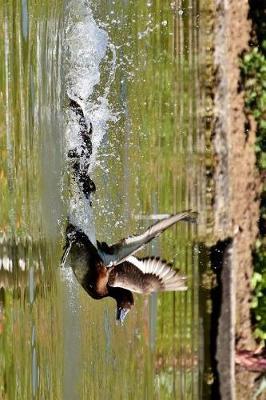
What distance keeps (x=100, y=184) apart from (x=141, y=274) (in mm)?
560

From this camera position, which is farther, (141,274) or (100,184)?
(100,184)

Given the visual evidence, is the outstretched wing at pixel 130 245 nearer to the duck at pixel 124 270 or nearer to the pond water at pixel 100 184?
the duck at pixel 124 270

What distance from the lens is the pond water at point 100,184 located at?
9.28 feet

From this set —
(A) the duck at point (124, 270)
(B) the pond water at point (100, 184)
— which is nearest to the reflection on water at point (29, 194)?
(B) the pond water at point (100, 184)

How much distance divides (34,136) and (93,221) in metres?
0.38

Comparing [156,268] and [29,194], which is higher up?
[29,194]

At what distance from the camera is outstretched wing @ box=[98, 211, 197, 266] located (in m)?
2.39

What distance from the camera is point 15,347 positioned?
301 cm

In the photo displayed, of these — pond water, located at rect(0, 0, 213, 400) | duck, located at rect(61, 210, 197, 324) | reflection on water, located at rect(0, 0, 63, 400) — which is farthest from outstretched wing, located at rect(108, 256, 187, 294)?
reflection on water, located at rect(0, 0, 63, 400)

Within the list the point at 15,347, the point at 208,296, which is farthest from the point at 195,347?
the point at 15,347

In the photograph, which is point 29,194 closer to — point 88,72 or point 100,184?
point 100,184

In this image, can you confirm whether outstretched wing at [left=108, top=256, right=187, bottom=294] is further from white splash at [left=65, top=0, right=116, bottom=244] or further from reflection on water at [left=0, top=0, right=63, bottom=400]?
reflection on water at [left=0, top=0, right=63, bottom=400]

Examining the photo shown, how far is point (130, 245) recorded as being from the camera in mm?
2439

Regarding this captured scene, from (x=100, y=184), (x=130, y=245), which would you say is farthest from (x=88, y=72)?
(x=130, y=245)
